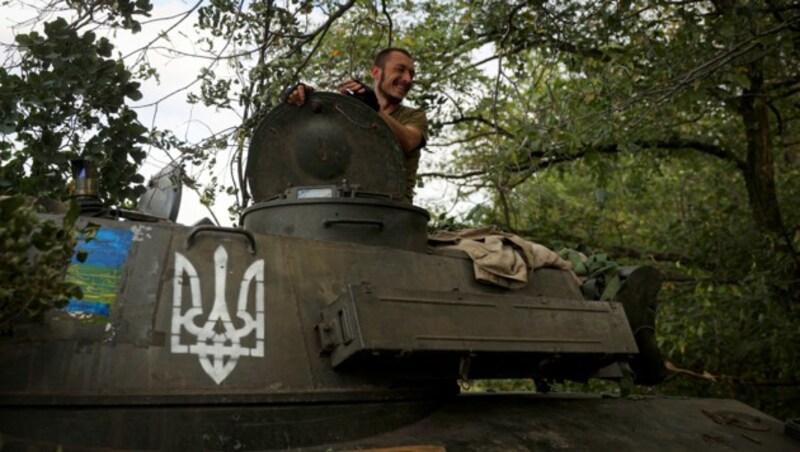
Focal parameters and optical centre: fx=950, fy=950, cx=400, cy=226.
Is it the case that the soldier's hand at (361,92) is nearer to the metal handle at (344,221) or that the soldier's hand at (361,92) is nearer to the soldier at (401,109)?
the soldier at (401,109)

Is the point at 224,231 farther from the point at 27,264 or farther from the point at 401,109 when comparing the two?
the point at 401,109

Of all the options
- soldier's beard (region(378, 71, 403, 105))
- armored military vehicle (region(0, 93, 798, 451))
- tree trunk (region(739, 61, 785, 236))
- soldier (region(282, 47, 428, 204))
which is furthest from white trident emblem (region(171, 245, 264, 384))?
tree trunk (region(739, 61, 785, 236))

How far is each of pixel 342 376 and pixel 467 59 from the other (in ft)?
19.5

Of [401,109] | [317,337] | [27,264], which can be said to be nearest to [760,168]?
[401,109]

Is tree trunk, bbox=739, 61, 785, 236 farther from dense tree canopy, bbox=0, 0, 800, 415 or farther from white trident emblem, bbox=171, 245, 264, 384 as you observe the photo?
white trident emblem, bbox=171, 245, 264, 384

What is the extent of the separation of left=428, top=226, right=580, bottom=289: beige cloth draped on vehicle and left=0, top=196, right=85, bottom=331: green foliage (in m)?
2.24

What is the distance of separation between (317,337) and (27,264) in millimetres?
1362

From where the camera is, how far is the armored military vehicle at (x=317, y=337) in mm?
3596

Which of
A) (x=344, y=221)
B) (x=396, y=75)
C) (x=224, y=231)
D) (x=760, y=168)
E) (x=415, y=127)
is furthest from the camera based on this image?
(x=760, y=168)

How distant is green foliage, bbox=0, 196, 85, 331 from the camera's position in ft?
10.3

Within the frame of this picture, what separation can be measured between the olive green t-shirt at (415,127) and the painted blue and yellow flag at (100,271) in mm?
1819

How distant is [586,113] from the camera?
7488 millimetres

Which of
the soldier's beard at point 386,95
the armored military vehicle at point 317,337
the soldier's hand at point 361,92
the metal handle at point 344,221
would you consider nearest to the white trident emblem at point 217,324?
the armored military vehicle at point 317,337

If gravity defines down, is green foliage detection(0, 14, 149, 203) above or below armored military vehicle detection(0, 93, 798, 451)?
above
